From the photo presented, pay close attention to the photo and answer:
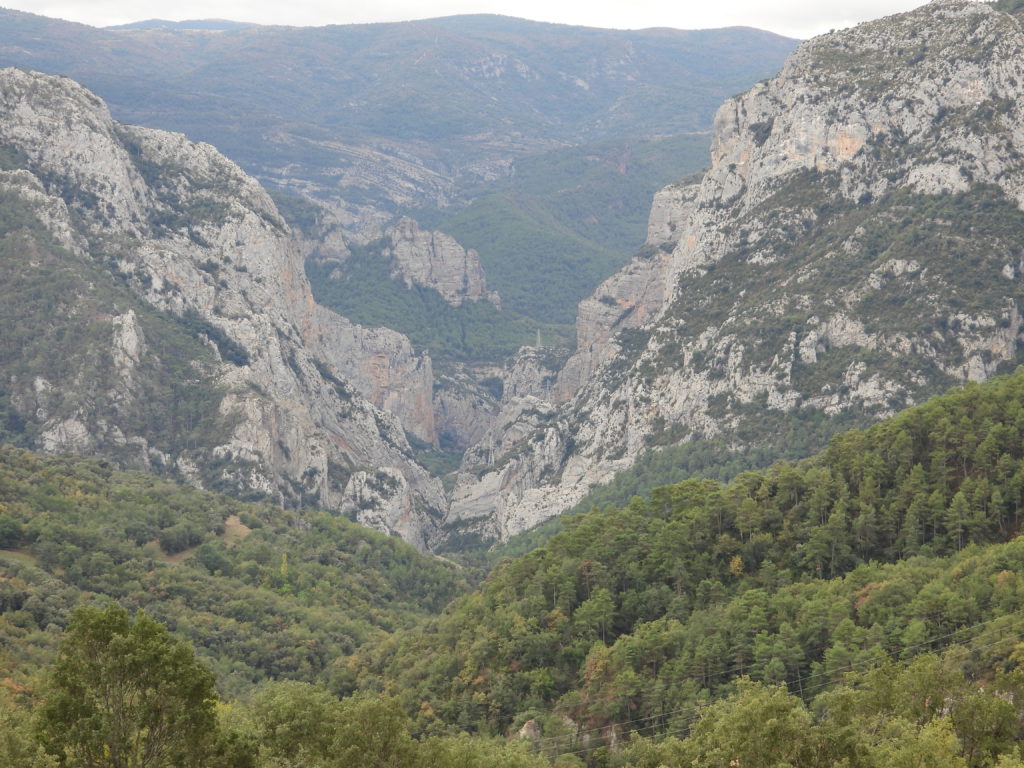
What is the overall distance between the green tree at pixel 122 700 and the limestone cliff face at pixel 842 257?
110 metres

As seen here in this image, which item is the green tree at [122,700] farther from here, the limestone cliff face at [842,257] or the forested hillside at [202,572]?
the limestone cliff face at [842,257]

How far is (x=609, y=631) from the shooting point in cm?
8906

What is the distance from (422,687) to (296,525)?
2485 inches

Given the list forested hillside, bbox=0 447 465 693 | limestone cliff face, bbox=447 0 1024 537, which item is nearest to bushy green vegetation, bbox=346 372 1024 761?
forested hillside, bbox=0 447 465 693

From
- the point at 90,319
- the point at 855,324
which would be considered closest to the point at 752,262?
the point at 855,324

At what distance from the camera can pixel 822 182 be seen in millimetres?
176375

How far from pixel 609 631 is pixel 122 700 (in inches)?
1854

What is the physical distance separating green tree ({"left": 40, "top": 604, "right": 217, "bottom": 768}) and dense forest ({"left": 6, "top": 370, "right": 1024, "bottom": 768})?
0.09m

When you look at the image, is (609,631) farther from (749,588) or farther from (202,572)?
(202,572)

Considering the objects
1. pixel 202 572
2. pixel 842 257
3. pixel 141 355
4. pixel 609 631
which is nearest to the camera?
pixel 609 631

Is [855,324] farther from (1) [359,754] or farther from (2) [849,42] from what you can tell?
(1) [359,754]

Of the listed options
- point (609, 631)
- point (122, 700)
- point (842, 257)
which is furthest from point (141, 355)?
point (122, 700)

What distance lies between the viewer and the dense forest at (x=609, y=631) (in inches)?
2084

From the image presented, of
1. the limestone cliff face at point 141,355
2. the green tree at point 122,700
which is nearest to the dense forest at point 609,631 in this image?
the green tree at point 122,700
